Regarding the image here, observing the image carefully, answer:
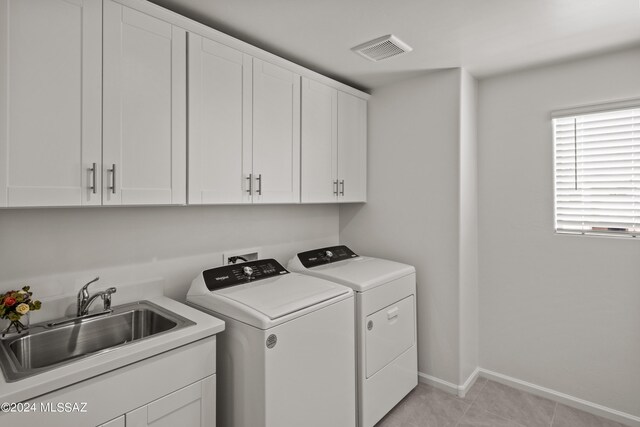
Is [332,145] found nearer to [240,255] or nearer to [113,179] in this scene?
[240,255]

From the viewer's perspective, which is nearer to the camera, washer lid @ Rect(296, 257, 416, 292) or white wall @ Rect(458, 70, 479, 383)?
washer lid @ Rect(296, 257, 416, 292)

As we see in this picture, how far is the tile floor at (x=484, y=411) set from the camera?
7.48 feet

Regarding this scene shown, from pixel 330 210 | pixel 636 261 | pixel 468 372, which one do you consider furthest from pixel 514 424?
pixel 330 210

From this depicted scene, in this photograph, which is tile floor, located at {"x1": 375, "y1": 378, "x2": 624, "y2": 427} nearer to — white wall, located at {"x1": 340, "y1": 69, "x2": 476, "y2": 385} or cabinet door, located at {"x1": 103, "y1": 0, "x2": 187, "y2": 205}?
white wall, located at {"x1": 340, "y1": 69, "x2": 476, "y2": 385}

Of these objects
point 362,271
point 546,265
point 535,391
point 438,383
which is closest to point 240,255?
point 362,271

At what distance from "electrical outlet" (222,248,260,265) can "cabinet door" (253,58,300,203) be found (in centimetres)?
46

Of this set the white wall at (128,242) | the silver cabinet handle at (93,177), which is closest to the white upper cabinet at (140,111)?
the silver cabinet handle at (93,177)

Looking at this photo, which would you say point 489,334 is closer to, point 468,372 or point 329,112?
point 468,372

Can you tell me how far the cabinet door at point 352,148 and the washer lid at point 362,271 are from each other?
528 millimetres

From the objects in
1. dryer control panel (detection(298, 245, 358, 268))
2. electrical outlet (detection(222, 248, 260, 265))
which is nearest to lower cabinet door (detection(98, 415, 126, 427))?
electrical outlet (detection(222, 248, 260, 265))

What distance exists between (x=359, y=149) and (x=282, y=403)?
2.03m

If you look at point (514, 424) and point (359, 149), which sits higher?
point (359, 149)

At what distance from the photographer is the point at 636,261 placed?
→ 225 cm

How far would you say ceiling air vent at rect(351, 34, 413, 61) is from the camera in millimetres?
2115
